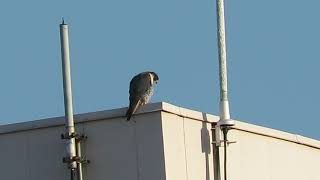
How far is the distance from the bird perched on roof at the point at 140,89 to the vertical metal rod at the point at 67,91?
958 millimetres

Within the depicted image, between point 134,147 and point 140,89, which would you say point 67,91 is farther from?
point 134,147

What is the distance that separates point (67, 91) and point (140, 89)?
4.32ft

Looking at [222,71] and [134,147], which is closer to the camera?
[134,147]

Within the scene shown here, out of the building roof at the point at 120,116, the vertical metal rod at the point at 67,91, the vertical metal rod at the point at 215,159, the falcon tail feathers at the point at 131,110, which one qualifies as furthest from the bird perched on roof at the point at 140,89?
the vertical metal rod at the point at 215,159

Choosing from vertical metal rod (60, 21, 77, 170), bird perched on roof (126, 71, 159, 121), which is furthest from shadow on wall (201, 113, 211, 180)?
vertical metal rod (60, 21, 77, 170)

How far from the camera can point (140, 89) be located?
22.7 metres

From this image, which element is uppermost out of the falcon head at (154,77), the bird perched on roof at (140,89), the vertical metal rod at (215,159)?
the falcon head at (154,77)

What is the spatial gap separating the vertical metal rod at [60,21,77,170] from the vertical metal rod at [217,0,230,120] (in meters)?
2.61

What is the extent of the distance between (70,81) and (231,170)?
3.39 meters

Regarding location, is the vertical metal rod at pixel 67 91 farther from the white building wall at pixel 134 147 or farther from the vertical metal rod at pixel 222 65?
the vertical metal rod at pixel 222 65

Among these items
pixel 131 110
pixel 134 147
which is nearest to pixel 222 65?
pixel 131 110

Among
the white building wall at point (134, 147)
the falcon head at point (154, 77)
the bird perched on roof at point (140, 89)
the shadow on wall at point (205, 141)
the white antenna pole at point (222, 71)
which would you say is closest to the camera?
the white building wall at point (134, 147)

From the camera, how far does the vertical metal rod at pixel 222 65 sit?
22989 mm

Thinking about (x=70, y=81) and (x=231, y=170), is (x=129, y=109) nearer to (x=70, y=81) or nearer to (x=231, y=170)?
(x=70, y=81)
